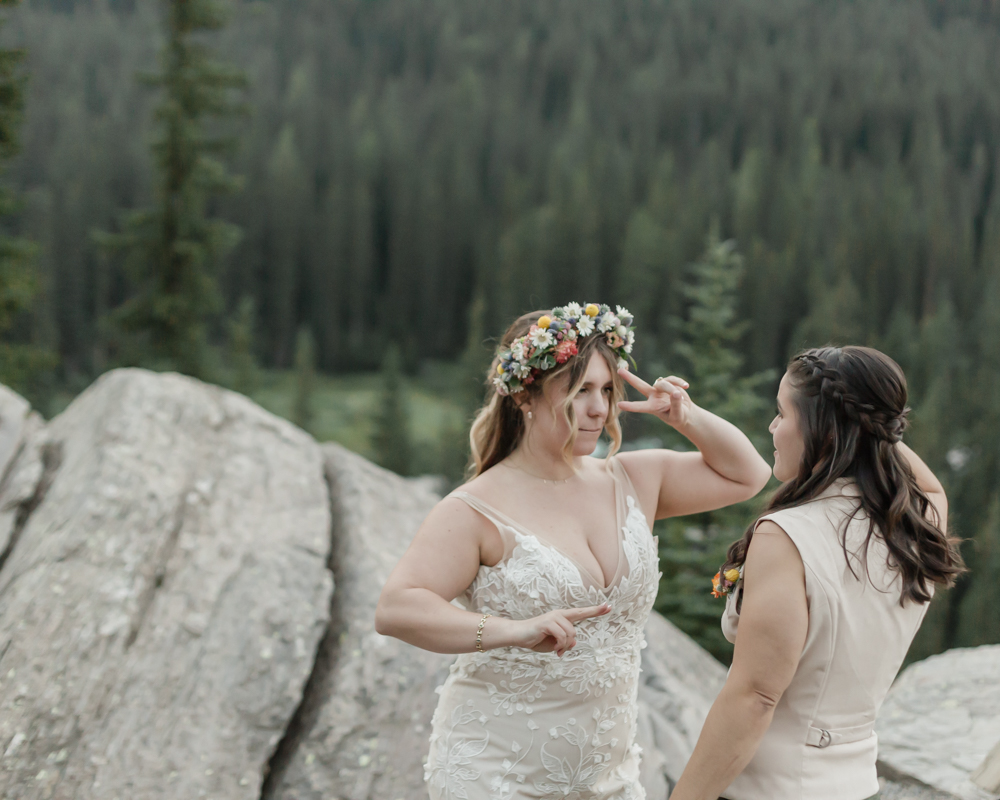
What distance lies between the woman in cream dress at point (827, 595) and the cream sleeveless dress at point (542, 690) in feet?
2.15

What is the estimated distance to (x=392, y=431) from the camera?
47344 mm

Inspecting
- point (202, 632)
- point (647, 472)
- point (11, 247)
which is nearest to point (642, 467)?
point (647, 472)

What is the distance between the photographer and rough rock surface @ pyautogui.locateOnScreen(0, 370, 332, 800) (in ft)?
14.8

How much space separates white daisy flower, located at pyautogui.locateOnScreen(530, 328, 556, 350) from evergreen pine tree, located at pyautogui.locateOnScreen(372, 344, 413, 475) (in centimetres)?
4296

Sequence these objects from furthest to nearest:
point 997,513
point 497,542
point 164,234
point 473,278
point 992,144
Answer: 1. point 992,144
2. point 473,278
3. point 997,513
4. point 164,234
5. point 497,542

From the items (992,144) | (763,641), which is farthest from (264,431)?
(992,144)

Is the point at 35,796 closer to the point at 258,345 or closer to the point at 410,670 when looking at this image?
the point at 410,670

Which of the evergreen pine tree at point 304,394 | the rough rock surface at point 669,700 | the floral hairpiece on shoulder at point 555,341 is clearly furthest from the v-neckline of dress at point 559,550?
the evergreen pine tree at point 304,394

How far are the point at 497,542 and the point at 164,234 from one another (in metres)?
22.5

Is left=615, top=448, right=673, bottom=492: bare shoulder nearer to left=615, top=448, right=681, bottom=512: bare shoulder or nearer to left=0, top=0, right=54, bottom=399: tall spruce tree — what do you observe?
left=615, top=448, right=681, bottom=512: bare shoulder

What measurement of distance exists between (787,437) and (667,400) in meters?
0.70

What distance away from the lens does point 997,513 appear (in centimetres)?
3631

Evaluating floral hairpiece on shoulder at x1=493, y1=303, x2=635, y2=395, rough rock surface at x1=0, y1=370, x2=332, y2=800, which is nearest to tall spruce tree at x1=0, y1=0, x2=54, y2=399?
rough rock surface at x1=0, y1=370, x2=332, y2=800

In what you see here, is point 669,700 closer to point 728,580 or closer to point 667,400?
point 667,400
